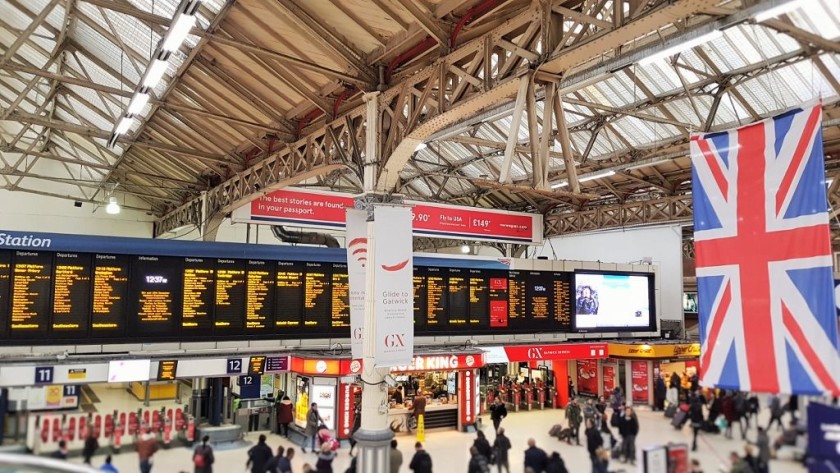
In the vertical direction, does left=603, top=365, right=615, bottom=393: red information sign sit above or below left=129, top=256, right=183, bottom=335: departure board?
below

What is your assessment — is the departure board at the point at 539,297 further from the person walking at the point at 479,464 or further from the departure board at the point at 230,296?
the departure board at the point at 230,296

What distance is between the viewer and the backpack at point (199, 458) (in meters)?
10.1

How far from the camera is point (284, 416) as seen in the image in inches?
577

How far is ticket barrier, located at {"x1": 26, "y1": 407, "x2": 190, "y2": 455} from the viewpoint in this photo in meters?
9.35

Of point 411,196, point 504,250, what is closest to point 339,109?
point 411,196

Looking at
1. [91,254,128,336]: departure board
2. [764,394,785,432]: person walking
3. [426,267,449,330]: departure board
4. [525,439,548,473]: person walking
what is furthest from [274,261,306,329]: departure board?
[764,394,785,432]: person walking

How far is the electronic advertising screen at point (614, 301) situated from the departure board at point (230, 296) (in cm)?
1015

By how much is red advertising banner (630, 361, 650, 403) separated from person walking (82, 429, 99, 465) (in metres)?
8.56

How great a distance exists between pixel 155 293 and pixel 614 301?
13792mm

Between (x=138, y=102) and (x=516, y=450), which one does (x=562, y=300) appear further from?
(x=138, y=102)

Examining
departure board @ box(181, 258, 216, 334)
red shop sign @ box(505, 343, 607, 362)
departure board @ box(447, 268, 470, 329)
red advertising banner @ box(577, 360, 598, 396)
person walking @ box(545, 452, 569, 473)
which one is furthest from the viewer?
red advertising banner @ box(577, 360, 598, 396)

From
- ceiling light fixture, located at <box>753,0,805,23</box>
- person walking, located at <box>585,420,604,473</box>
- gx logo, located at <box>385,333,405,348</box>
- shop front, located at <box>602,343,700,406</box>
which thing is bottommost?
person walking, located at <box>585,420,604,473</box>

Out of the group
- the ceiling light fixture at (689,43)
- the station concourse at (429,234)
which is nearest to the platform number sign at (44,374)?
the station concourse at (429,234)

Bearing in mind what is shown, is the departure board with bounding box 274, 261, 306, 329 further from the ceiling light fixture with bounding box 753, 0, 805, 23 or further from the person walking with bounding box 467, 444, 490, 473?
the ceiling light fixture with bounding box 753, 0, 805, 23
